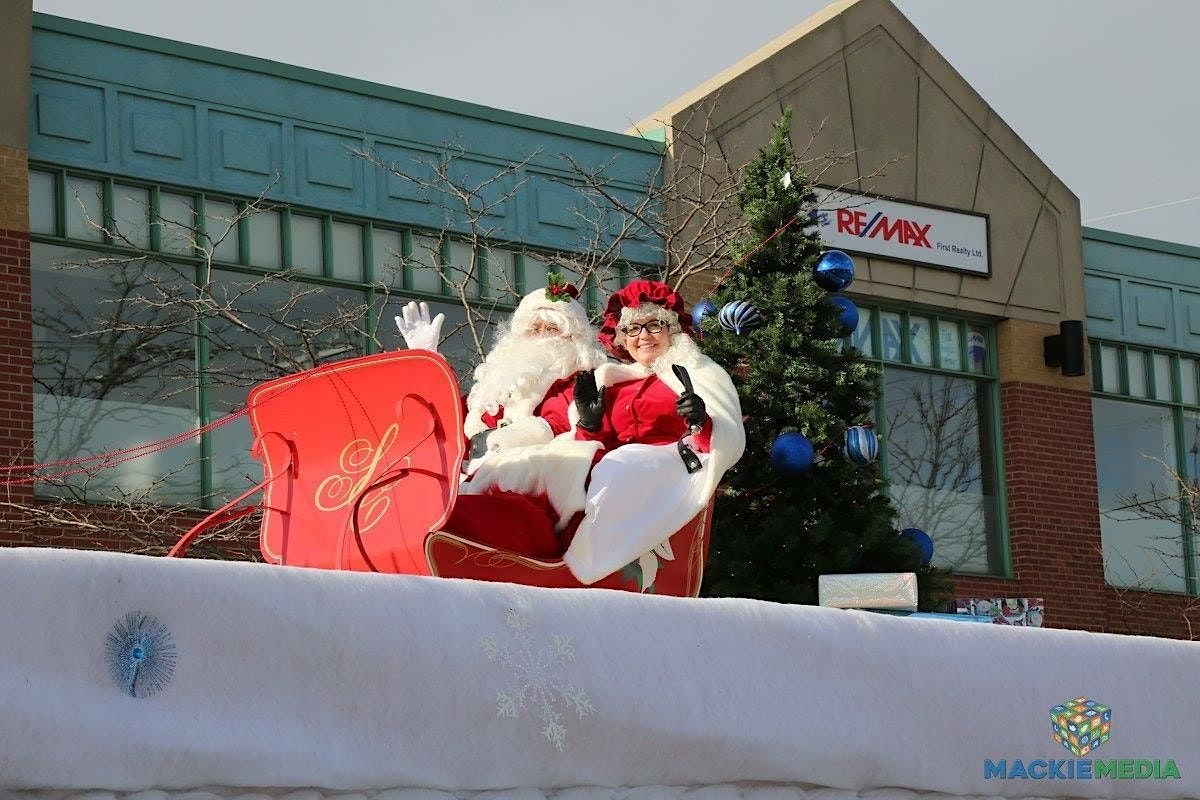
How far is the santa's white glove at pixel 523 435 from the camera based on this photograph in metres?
5.99

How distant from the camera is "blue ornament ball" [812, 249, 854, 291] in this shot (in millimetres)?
9445

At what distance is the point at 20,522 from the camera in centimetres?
1004

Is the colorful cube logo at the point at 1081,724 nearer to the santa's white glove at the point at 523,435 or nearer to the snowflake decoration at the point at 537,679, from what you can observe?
the snowflake decoration at the point at 537,679

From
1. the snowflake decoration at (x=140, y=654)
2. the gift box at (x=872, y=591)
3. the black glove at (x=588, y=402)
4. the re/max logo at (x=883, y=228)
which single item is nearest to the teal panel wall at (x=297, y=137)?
the re/max logo at (x=883, y=228)

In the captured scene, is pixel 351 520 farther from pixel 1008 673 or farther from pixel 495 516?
pixel 1008 673

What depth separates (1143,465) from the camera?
16.7m

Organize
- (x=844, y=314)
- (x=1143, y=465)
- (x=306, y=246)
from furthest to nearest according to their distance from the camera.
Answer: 1. (x=1143, y=465)
2. (x=306, y=246)
3. (x=844, y=314)

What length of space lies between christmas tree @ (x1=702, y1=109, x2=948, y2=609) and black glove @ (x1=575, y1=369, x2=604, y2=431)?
294 centimetres

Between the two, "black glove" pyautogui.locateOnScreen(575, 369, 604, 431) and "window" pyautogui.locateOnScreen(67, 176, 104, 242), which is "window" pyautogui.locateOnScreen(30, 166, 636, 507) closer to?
"window" pyautogui.locateOnScreen(67, 176, 104, 242)

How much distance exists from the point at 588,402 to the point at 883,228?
924cm

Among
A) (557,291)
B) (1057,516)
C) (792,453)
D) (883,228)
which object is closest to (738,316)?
(792,453)

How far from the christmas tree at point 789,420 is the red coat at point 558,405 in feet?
8.90

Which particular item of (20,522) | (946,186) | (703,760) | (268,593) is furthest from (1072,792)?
(946,186)

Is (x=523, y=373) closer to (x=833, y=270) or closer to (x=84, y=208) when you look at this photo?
(x=833, y=270)
